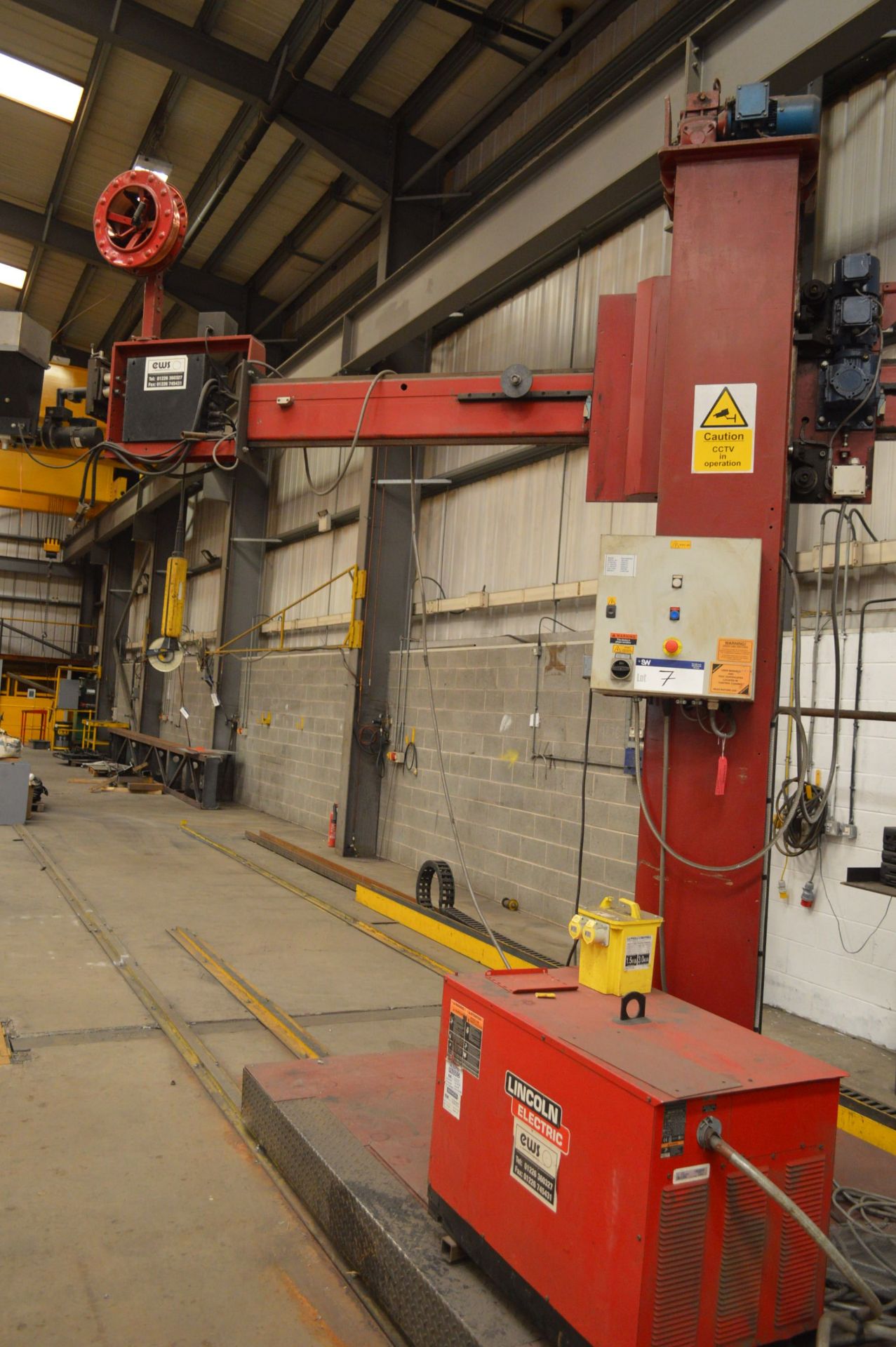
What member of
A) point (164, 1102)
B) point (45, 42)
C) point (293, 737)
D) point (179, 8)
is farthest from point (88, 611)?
point (164, 1102)

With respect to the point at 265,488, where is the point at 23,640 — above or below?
below

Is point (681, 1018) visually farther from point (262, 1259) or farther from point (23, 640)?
point (23, 640)

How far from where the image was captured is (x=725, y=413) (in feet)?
9.24

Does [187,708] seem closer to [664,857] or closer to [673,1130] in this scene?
[664,857]

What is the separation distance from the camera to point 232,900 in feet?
26.3

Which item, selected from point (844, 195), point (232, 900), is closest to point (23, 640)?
point (232, 900)

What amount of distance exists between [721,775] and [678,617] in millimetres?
469

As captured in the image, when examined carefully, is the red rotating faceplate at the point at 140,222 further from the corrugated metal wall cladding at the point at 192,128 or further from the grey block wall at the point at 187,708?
the grey block wall at the point at 187,708

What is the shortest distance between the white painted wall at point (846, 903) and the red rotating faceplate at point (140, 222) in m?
3.87

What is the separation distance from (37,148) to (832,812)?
41.9 feet

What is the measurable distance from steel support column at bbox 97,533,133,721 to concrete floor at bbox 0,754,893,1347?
16.4 m

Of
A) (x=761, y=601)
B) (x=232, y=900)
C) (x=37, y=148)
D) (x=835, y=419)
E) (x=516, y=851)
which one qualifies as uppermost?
(x=37, y=148)

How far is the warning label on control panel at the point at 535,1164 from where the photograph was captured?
209cm

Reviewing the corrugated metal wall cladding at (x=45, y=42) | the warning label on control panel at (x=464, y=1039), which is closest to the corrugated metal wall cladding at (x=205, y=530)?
the corrugated metal wall cladding at (x=45, y=42)
